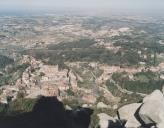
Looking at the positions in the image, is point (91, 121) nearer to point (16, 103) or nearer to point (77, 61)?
point (16, 103)

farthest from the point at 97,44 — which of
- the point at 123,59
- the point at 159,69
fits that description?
the point at 159,69

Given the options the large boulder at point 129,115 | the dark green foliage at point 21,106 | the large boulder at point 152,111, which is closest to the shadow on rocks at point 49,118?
the dark green foliage at point 21,106

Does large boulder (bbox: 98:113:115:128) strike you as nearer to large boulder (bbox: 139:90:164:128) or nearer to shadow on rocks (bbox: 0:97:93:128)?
shadow on rocks (bbox: 0:97:93:128)

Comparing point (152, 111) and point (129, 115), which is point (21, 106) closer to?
point (129, 115)

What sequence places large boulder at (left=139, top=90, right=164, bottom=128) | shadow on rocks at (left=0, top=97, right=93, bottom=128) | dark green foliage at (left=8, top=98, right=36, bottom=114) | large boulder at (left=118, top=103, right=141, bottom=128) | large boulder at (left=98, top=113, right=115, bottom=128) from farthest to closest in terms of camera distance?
dark green foliage at (left=8, top=98, right=36, bottom=114) → large boulder at (left=98, top=113, right=115, bottom=128) → shadow on rocks at (left=0, top=97, right=93, bottom=128) → large boulder at (left=118, top=103, right=141, bottom=128) → large boulder at (left=139, top=90, right=164, bottom=128)

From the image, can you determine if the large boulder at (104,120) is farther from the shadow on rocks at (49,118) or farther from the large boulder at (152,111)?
the large boulder at (152,111)

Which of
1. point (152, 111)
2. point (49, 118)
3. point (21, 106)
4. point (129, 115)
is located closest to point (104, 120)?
point (129, 115)

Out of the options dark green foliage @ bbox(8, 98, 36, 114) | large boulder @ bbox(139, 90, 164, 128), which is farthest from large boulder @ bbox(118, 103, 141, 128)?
dark green foliage @ bbox(8, 98, 36, 114)
